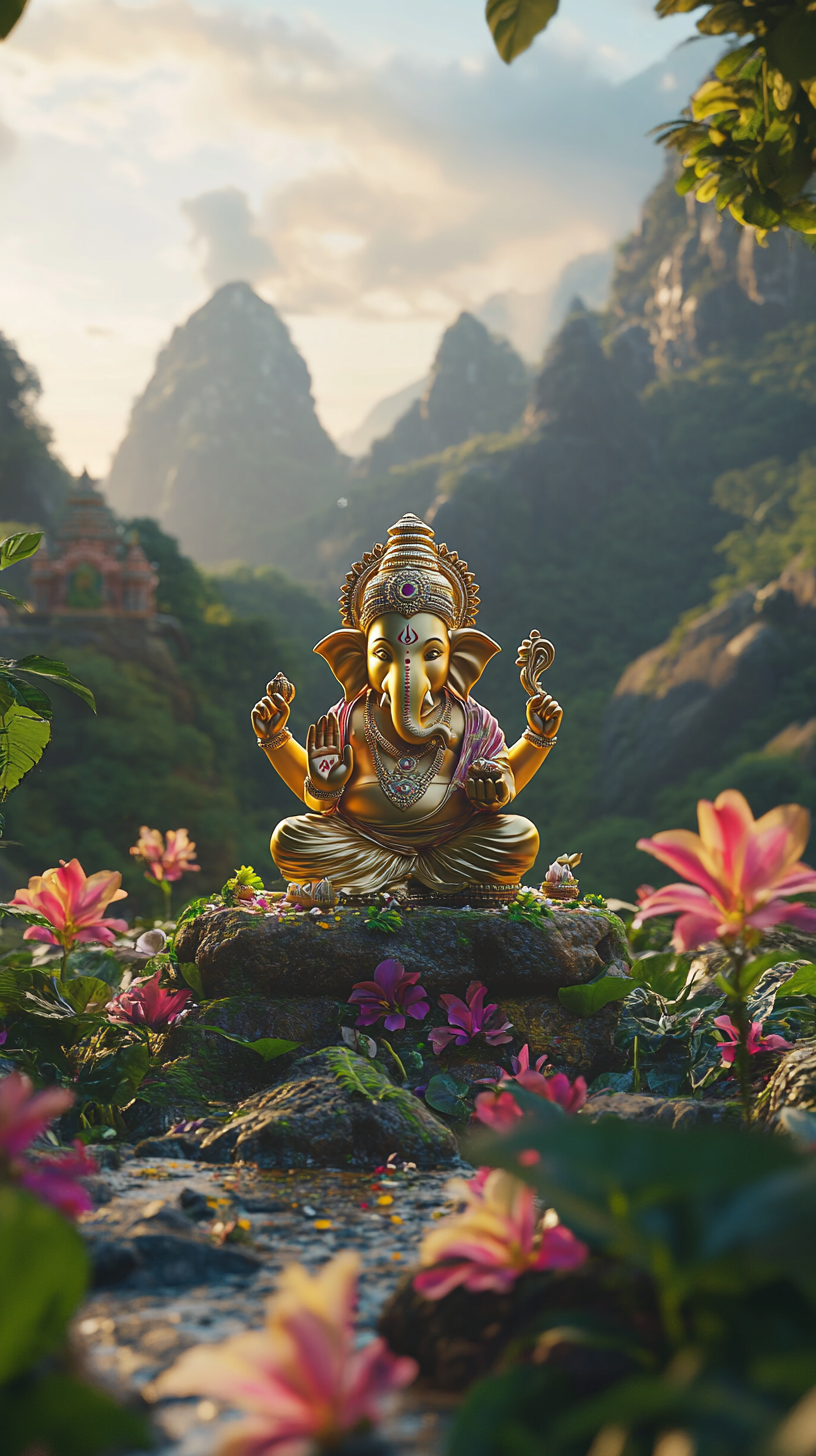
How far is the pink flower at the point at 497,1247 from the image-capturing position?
4.77 feet

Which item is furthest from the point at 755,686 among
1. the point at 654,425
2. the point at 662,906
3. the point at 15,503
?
the point at 662,906

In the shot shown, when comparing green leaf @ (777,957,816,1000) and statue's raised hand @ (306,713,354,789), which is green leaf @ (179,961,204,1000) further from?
green leaf @ (777,957,816,1000)

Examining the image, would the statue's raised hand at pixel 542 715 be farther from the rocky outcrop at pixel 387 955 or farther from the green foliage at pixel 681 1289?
the green foliage at pixel 681 1289

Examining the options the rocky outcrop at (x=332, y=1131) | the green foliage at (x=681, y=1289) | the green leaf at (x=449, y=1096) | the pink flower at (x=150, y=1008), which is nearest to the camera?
the green foliage at (x=681, y=1289)

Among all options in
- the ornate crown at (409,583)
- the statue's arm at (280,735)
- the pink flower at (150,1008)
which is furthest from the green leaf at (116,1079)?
the ornate crown at (409,583)

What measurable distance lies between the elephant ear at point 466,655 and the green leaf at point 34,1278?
167 inches

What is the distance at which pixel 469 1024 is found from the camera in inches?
153

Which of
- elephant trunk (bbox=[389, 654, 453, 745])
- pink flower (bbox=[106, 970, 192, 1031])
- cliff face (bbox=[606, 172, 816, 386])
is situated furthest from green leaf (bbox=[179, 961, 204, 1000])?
cliff face (bbox=[606, 172, 816, 386])

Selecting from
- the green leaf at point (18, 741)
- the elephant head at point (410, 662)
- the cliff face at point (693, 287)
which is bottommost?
the green leaf at point (18, 741)

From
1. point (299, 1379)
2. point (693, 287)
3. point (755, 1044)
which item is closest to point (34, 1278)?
point (299, 1379)

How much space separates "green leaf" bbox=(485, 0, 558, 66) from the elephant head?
10.4 feet

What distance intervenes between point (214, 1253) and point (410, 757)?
10.4 feet

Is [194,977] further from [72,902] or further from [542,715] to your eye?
[542,715]

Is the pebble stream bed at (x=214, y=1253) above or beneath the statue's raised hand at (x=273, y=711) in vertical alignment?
beneath
